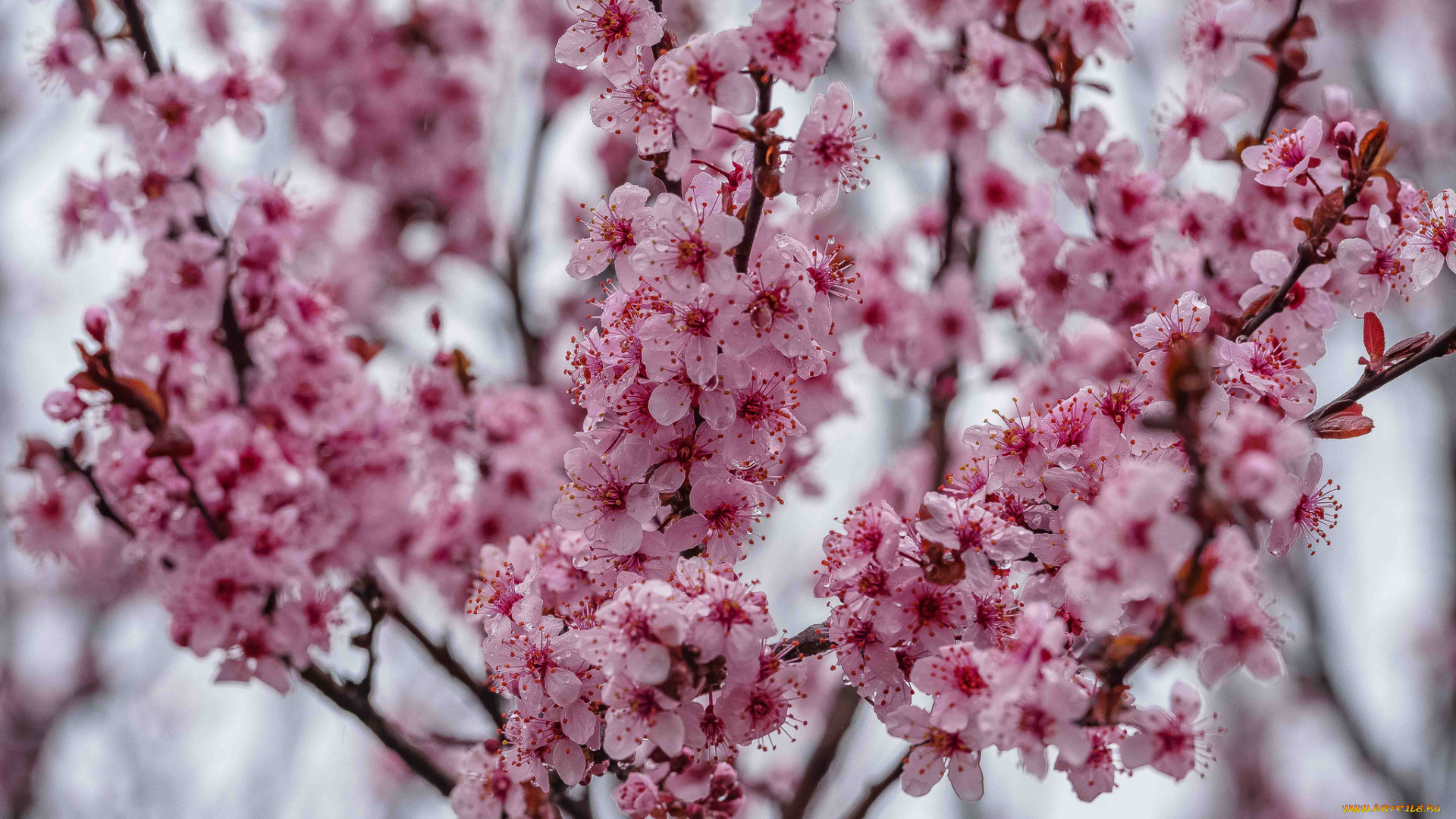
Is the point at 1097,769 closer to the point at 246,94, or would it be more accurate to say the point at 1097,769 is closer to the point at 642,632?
the point at 642,632

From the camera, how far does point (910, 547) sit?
1981 millimetres

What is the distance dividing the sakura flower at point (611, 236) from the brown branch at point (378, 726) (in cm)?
159

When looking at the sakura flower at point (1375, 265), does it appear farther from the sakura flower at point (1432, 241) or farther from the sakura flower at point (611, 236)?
the sakura flower at point (611, 236)

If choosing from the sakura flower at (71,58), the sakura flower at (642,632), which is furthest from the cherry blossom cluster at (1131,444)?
the sakura flower at (71,58)

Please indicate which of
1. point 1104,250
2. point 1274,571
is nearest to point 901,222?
point 1104,250

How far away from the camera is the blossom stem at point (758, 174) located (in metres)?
1.84

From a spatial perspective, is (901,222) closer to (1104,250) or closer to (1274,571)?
(1104,250)

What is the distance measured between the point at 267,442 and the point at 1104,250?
285 centimetres

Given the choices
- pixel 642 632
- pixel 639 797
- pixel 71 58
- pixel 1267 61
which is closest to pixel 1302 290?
pixel 1267 61

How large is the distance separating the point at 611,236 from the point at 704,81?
421 millimetres

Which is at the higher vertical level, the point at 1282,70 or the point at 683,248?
the point at 1282,70

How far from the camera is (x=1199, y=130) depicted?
3.19 m

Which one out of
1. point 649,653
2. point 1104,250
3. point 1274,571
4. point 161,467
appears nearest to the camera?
point 649,653

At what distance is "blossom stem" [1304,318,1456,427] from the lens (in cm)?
208
